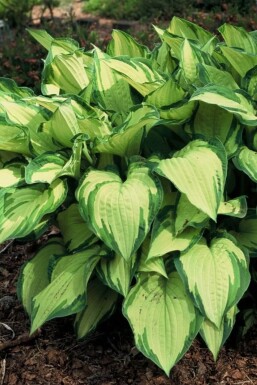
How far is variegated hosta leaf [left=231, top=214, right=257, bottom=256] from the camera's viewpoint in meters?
2.37

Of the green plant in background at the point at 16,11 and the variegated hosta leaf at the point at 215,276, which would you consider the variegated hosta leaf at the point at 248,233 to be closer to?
the variegated hosta leaf at the point at 215,276

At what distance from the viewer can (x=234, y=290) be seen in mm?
2146

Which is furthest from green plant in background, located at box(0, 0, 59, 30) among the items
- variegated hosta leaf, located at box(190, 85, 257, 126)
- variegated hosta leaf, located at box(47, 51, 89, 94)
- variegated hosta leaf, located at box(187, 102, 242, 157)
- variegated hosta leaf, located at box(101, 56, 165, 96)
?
variegated hosta leaf, located at box(190, 85, 257, 126)

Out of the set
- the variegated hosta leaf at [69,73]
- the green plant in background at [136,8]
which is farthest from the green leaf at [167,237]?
the green plant in background at [136,8]

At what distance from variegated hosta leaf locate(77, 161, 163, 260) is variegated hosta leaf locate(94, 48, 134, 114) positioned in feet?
1.35

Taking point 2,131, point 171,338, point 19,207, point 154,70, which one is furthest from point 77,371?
point 154,70

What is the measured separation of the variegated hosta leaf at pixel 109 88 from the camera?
2.49m

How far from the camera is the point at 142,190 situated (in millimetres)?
2129

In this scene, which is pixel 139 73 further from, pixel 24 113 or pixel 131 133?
pixel 24 113

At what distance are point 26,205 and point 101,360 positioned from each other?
0.72 m

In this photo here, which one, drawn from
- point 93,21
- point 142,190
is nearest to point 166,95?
point 142,190

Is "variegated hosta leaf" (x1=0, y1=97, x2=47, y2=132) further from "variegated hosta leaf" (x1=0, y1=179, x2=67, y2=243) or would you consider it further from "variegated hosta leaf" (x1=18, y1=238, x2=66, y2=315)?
"variegated hosta leaf" (x1=18, y1=238, x2=66, y2=315)

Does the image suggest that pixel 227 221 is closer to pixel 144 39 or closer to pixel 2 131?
pixel 2 131

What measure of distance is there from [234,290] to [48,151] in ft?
2.55
